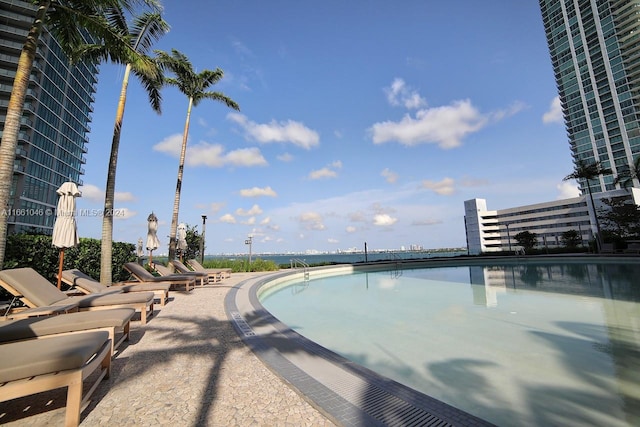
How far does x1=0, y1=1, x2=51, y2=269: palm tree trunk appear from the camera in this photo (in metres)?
5.01

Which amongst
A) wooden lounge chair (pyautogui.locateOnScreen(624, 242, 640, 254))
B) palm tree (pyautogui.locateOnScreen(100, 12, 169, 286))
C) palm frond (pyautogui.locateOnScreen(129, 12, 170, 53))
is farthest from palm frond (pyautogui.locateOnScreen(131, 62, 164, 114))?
wooden lounge chair (pyautogui.locateOnScreen(624, 242, 640, 254))

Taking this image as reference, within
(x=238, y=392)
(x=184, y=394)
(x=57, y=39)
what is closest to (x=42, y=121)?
(x=57, y=39)

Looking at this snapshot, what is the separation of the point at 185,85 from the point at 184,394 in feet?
55.0

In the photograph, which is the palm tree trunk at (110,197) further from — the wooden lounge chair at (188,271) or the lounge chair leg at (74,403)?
the lounge chair leg at (74,403)

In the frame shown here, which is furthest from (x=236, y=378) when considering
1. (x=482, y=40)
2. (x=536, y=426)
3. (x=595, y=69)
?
(x=595, y=69)

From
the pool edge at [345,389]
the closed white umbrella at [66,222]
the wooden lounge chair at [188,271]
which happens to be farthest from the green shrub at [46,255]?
the pool edge at [345,389]

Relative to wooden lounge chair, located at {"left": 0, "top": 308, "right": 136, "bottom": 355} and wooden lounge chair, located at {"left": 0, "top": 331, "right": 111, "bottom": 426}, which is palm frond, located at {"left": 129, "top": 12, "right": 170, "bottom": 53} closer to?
wooden lounge chair, located at {"left": 0, "top": 308, "right": 136, "bottom": 355}

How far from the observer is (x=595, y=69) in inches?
2872

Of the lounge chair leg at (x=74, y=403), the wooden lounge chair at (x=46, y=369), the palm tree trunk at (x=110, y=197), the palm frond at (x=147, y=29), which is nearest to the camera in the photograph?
the wooden lounge chair at (x=46, y=369)

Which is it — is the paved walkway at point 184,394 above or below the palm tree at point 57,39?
below

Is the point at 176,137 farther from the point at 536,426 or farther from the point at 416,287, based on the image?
the point at 536,426

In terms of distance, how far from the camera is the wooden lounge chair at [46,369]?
69.6 inches

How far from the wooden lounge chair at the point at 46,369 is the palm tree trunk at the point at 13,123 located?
468 cm

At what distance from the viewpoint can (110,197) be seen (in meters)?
8.79
